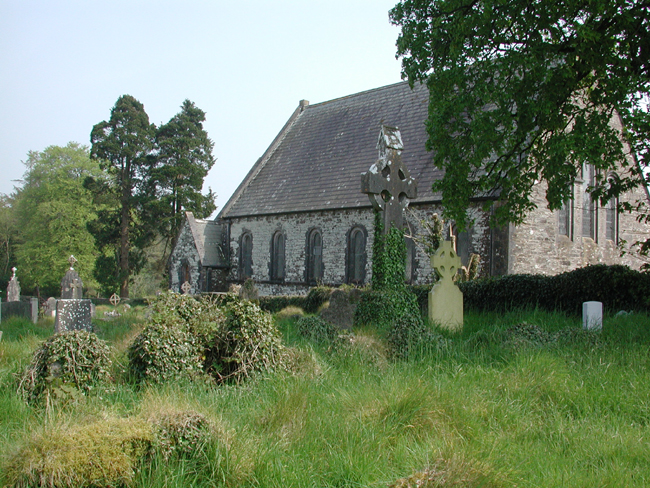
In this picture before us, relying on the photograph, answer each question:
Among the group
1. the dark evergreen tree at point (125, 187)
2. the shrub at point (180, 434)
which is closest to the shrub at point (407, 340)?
the shrub at point (180, 434)

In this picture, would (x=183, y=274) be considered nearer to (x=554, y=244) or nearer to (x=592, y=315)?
(x=554, y=244)

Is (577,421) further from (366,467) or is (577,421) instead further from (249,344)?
(249,344)

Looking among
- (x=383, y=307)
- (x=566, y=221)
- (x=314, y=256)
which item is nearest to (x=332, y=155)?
(x=314, y=256)

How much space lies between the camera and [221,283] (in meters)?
28.2

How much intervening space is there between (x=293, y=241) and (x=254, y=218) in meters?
3.11

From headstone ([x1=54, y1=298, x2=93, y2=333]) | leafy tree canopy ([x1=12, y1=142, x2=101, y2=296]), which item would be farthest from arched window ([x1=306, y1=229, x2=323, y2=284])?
leafy tree canopy ([x1=12, y1=142, x2=101, y2=296])

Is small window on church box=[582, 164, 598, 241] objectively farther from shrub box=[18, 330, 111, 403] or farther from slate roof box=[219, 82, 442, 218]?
shrub box=[18, 330, 111, 403]

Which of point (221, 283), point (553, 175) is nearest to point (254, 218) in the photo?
A: point (221, 283)

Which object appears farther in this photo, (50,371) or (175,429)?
(50,371)

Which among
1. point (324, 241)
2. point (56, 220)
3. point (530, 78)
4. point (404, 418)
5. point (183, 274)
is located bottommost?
point (404, 418)

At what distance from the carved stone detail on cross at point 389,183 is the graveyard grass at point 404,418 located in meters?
3.96

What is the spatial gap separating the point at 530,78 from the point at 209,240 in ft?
65.1

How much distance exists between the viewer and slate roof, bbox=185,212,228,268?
2781 cm

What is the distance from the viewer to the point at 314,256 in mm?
23500
